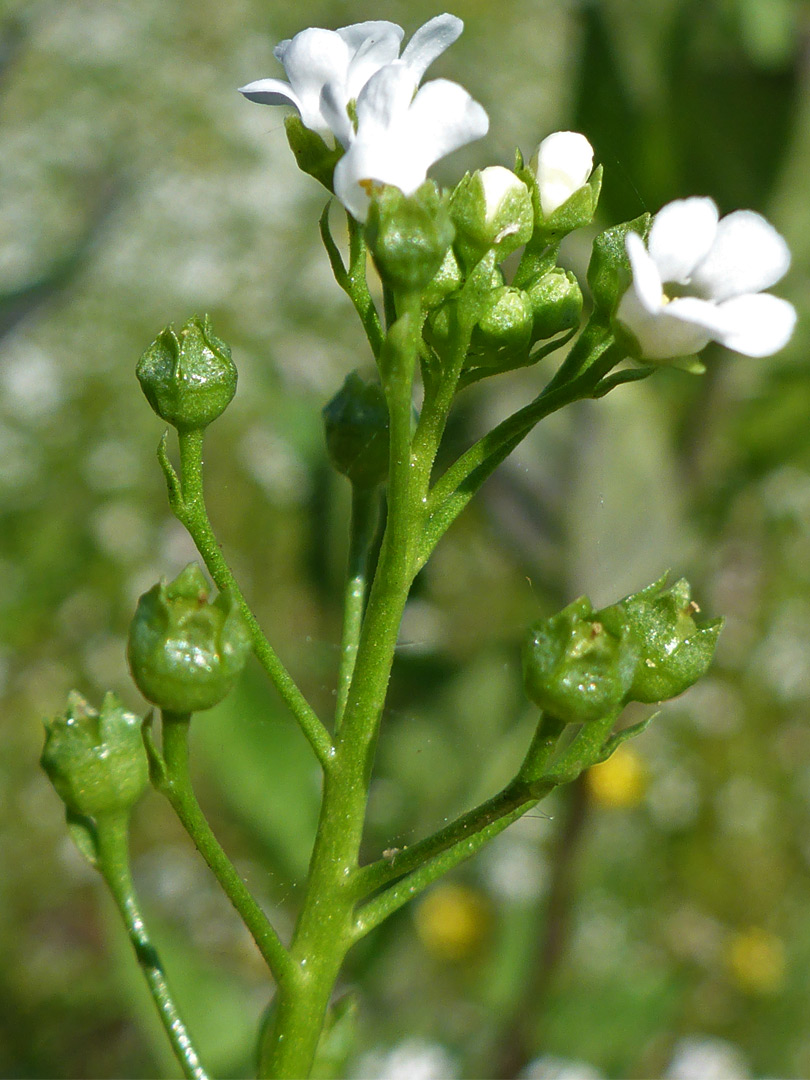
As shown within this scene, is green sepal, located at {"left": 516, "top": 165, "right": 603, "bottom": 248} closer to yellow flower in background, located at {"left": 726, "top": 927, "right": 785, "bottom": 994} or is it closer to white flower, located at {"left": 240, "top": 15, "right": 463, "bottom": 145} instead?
white flower, located at {"left": 240, "top": 15, "right": 463, "bottom": 145}

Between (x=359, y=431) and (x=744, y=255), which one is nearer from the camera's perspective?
(x=744, y=255)

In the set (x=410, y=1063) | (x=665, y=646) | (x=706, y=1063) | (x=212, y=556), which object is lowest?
(x=706, y=1063)

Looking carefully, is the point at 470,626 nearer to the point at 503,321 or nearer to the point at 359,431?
the point at 359,431

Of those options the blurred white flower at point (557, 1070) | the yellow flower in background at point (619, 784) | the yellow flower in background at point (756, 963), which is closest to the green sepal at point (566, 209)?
the blurred white flower at point (557, 1070)

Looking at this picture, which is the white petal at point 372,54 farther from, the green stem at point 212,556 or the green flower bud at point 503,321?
the green stem at point 212,556

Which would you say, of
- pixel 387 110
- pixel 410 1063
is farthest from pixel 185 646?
pixel 410 1063
